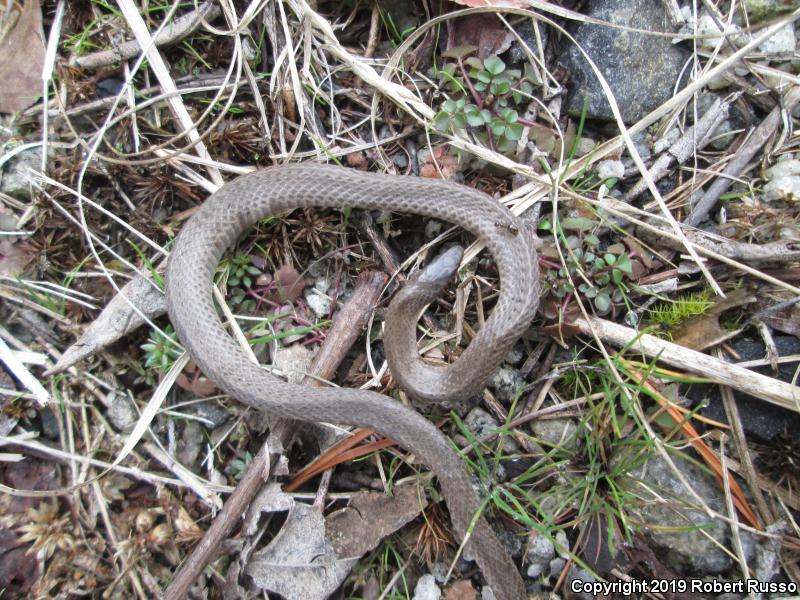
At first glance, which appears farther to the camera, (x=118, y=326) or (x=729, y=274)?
(x=118, y=326)

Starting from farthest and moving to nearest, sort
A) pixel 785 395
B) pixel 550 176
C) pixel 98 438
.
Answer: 1. pixel 98 438
2. pixel 550 176
3. pixel 785 395

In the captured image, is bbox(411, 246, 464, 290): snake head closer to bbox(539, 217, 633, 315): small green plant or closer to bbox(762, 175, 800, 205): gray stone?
bbox(539, 217, 633, 315): small green plant

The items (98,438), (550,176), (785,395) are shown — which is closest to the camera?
(785,395)

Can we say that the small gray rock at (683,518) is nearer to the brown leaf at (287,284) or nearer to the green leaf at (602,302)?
the green leaf at (602,302)

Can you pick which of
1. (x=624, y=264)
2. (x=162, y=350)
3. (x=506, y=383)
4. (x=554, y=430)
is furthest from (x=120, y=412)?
(x=624, y=264)

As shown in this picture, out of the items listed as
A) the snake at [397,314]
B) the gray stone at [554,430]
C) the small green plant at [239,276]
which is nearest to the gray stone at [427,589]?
the snake at [397,314]

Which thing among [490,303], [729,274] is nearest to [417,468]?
[490,303]

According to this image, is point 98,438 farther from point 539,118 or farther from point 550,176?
point 539,118

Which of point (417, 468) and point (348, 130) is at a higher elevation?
point (348, 130)
